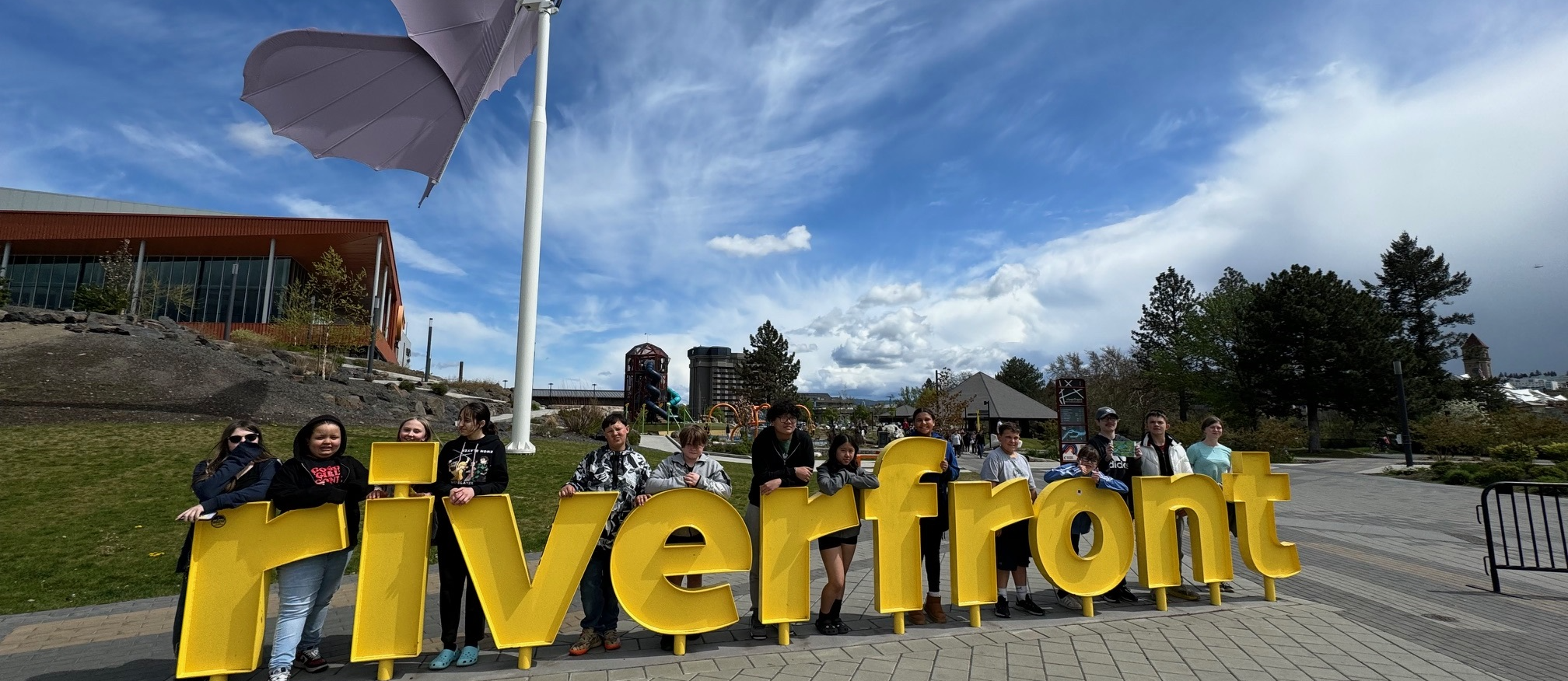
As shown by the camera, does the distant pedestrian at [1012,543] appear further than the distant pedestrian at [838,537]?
Yes

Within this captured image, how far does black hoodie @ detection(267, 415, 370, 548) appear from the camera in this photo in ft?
13.3

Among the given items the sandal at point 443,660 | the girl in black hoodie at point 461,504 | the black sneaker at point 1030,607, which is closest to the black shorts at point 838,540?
the black sneaker at point 1030,607

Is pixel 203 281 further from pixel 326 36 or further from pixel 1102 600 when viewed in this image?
pixel 1102 600

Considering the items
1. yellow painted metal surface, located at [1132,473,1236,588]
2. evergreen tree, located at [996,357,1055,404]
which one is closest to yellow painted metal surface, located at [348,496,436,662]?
yellow painted metal surface, located at [1132,473,1236,588]

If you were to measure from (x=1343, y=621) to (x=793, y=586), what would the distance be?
14.4 ft

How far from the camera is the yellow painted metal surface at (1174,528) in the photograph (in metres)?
5.55

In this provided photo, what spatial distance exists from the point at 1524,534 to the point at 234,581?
52.4ft

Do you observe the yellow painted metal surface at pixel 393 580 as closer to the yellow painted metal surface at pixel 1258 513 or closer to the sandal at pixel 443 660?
the sandal at pixel 443 660

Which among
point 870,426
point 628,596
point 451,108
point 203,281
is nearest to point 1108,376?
point 870,426

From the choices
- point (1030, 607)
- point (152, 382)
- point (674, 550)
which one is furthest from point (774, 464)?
point (152, 382)

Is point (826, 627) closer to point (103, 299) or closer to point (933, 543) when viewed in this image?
point (933, 543)

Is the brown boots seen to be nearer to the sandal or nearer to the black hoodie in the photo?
the sandal

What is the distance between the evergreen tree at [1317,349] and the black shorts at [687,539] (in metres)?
41.5

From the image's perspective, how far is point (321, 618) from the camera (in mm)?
4379
